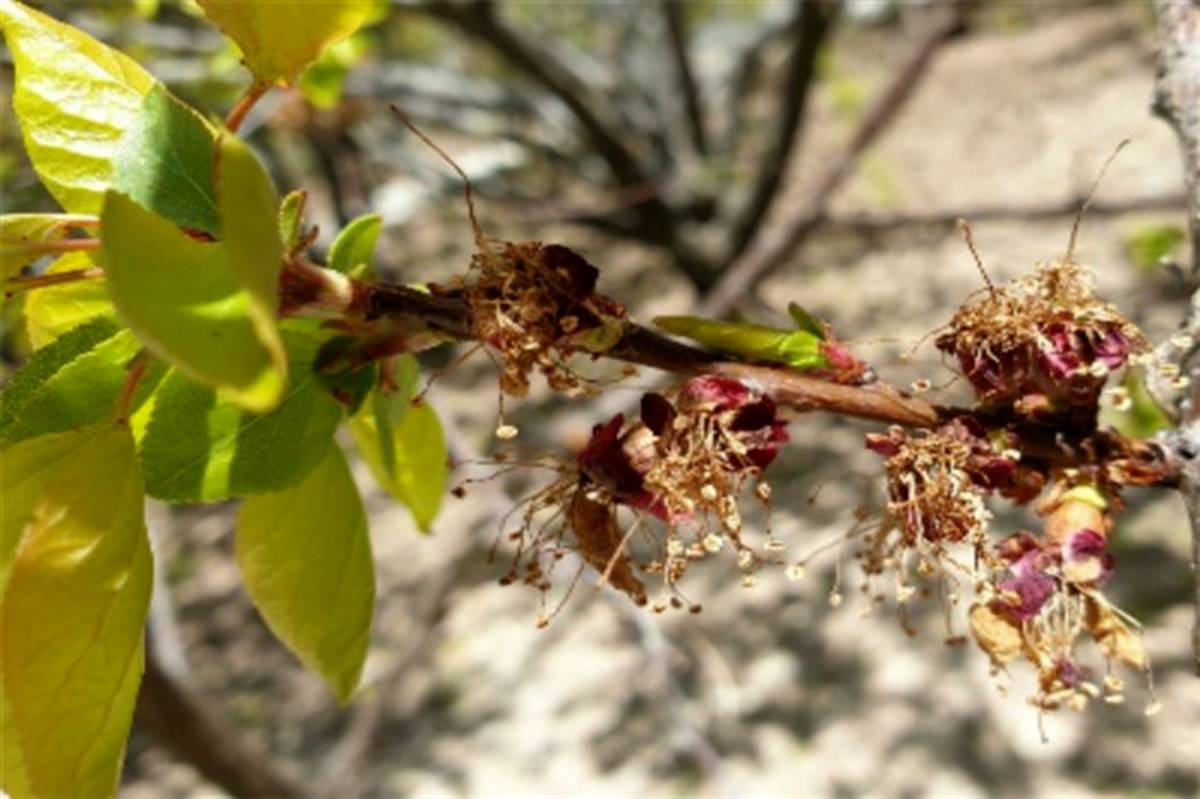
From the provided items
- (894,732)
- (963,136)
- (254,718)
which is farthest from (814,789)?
(963,136)

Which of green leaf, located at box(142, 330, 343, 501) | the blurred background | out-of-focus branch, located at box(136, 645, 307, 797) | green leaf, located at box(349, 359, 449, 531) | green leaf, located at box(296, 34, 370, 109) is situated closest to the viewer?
green leaf, located at box(142, 330, 343, 501)

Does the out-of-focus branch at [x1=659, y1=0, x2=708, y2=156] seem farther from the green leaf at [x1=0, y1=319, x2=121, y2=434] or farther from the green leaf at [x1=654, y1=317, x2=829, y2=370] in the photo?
the green leaf at [x1=0, y1=319, x2=121, y2=434]

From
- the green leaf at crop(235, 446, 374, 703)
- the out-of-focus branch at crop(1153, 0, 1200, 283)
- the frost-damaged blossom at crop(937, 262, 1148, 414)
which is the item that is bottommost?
the green leaf at crop(235, 446, 374, 703)

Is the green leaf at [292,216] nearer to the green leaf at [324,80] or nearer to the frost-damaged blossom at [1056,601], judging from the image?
the frost-damaged blossom at [1056,601]

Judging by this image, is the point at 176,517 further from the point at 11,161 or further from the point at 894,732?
the point at 894,732

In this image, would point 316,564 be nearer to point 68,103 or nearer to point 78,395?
point 78,395

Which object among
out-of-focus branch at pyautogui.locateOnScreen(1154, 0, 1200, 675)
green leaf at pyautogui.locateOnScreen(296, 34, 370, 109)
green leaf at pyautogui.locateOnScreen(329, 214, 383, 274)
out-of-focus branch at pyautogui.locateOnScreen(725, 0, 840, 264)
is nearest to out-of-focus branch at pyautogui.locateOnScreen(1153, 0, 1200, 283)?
out-of-focus branch at pyautogui.locateOnScreen(1154, 0, 1200, 675)
